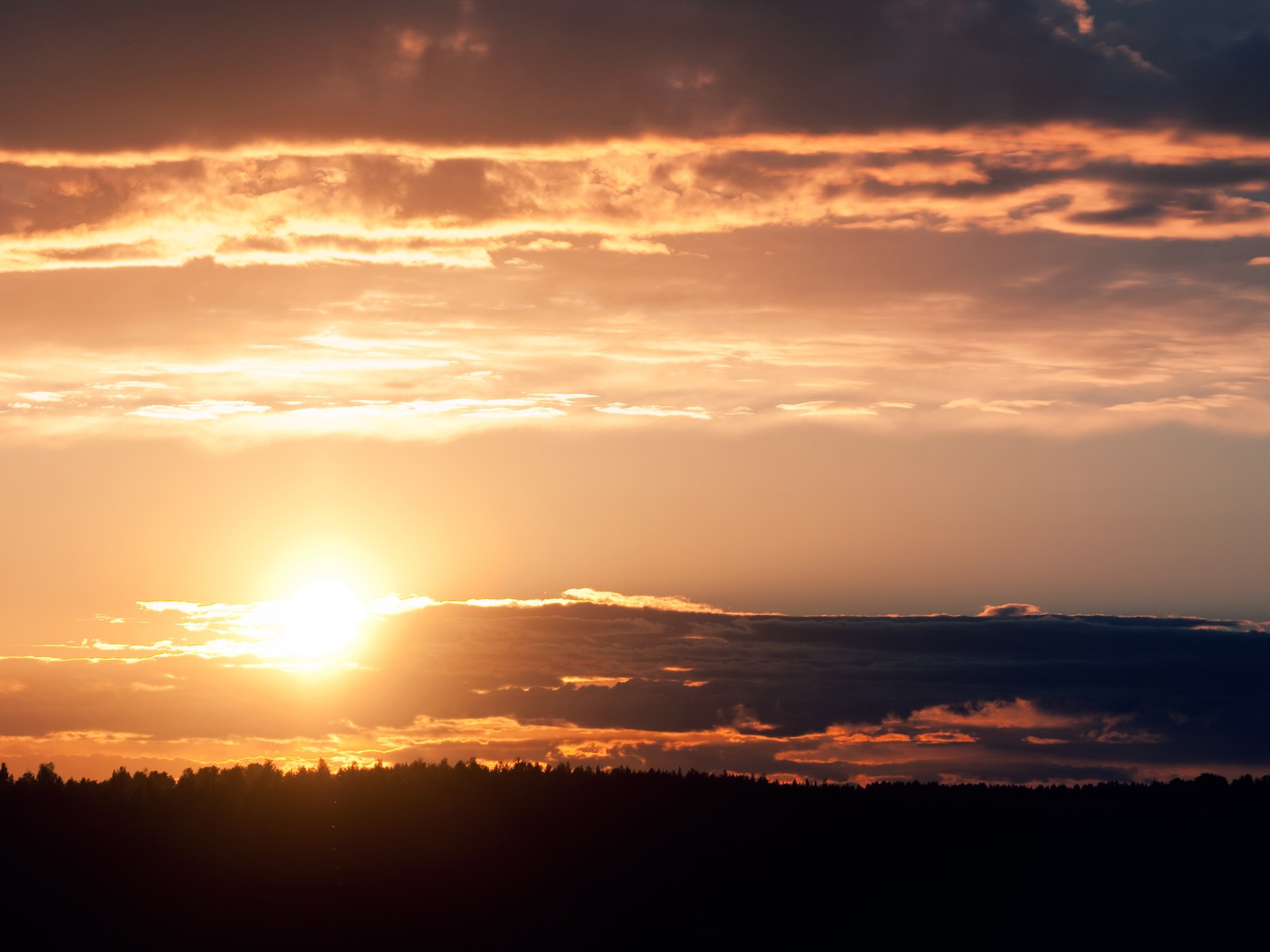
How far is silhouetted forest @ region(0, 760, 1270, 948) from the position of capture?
7381cm

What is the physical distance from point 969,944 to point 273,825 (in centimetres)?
4482

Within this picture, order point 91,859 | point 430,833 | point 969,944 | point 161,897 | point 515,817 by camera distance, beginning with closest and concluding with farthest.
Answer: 1. point 969,944
2. point 161,897
3. point 91,859
4. point 430,833
5. point 515,817

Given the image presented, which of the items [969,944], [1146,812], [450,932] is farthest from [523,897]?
[1146,812]

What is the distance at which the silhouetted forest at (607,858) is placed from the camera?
73812 mm

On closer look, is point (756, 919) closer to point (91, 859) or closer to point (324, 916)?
point (324, 916)

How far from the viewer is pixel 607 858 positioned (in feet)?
287

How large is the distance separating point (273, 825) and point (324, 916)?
1636 cm

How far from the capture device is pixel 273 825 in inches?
3514

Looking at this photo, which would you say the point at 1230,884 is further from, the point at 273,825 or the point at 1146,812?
the point at 273,825

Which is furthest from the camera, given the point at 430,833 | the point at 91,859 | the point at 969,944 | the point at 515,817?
the point at 515,817

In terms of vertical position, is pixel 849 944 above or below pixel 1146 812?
below

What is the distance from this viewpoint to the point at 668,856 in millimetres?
86500

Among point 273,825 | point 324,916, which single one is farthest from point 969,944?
point 273,825

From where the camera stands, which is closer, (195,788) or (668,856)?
(668,856)
